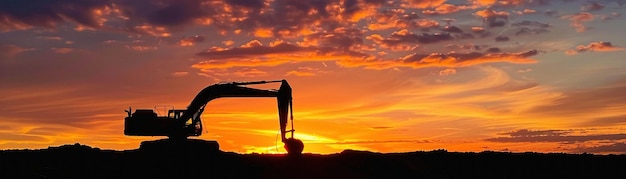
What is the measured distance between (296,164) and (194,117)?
785 centimetres

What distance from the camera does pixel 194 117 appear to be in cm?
5338

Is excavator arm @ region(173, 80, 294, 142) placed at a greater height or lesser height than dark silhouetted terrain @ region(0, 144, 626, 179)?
greater

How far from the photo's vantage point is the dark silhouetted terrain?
51.9 meters

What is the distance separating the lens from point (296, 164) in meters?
52.2

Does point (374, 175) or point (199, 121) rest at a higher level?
point (199, 121)

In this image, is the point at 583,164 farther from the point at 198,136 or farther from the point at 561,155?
the point at 198,136

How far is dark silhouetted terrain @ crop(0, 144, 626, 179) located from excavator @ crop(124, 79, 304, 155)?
153 centimetres

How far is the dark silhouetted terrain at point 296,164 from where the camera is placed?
170 ft

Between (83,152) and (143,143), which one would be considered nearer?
(143,143)

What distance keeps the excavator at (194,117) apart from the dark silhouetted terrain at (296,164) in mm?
1529

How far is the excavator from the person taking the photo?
51000mm

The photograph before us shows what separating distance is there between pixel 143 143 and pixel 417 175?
19.1m

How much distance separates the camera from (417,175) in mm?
53812

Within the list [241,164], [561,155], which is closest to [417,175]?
[241,164]
